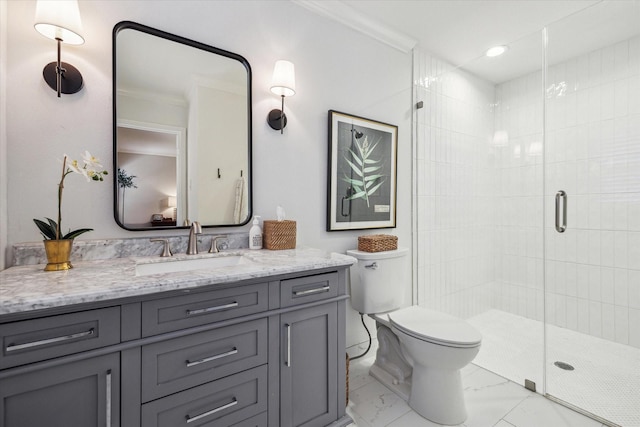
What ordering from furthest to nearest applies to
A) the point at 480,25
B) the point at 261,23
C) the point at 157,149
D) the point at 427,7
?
the point at 480,25 → the point at 427,7 → the point at 261,23 → the point at 157,149

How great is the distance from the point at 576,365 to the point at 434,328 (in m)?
1.23

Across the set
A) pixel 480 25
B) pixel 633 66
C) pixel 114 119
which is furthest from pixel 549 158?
pixel 114 119

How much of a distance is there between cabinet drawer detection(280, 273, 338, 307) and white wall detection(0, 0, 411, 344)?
59cm

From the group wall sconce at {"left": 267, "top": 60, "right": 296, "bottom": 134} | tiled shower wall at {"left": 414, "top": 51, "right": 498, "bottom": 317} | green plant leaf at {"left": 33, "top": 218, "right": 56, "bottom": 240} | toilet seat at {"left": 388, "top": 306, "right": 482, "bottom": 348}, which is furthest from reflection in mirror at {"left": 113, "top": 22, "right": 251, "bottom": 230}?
tiled shower wall at {"left": 414, "top": 51, "right": 498, "bottom": 317}

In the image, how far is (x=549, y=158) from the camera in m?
2.04

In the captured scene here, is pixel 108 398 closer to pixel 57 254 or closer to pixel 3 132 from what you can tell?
pixel 57 254

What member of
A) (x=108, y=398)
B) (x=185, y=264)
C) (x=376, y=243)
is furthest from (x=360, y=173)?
(x=108, y=398)

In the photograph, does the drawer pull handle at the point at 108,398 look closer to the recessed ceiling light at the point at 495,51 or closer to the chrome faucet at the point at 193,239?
the chrome faucet at the point at 193,239

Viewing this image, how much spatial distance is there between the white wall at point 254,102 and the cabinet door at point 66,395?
0.66 m

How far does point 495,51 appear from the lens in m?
2.40

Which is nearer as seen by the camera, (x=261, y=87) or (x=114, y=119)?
(x=114, y=119)

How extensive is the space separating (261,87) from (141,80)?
628 mm

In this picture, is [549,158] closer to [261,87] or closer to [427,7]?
[427,7]

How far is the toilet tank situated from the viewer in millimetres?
1935
